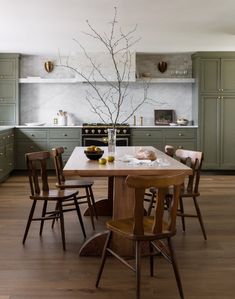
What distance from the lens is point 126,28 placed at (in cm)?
600

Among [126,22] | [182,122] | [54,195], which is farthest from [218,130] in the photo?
[54,195]

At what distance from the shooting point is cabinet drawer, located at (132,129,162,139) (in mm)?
8086

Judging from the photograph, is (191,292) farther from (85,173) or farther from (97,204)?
(97,204)

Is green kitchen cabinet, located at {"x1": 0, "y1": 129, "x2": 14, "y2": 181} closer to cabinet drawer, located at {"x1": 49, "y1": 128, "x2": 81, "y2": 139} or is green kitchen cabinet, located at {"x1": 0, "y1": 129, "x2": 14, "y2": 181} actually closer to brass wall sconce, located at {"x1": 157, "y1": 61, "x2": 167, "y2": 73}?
cabinet drawer, located at {"x1": 49, "y1": 128, "x2": 81, "y2": 139}

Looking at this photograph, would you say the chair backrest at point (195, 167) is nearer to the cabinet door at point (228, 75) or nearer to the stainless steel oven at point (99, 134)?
the stainless steel oven at point (99, 134)

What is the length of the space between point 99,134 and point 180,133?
4.75 feet

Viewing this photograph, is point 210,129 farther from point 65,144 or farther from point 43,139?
point 43,139

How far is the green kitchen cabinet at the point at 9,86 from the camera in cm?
A: 827

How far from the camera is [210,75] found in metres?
8.08

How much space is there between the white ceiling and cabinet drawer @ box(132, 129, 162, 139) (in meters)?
1.46

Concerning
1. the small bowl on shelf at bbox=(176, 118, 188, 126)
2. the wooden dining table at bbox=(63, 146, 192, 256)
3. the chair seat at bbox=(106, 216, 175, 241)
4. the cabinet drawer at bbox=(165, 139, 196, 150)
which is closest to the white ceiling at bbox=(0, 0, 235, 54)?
the small bowl on shelf at bbox=(176, 118, 188, 126)

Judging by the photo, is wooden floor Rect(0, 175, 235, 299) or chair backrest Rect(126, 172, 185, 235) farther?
wooden floor Rect(0, 175, 235, 299)

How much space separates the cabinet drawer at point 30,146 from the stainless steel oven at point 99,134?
0.74 metres

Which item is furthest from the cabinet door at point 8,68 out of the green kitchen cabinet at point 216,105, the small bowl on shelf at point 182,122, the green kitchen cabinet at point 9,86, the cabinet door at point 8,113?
the green kitchen cabinet at point 216,105
